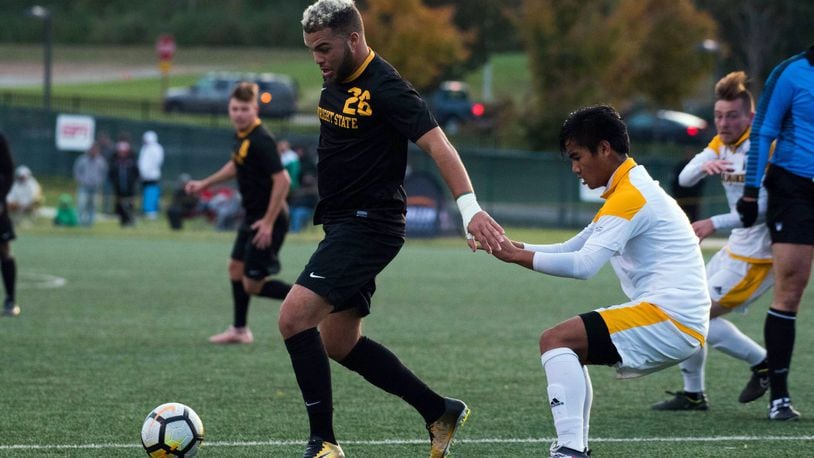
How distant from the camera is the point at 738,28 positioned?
49.0 m

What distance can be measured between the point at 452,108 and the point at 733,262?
135 feet

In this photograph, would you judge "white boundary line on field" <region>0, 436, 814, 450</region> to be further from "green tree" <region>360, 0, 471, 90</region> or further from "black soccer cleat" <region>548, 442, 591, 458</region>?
"green tree" <region>360, 0, 471, 90</region>

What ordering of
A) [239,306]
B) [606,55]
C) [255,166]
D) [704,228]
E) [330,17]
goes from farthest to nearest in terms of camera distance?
[606,55] < [239,306] < [255,166] < [704,228] < [330,17]

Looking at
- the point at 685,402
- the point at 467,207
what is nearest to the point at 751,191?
the point at 685,402

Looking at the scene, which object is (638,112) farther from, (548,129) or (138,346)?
(138,346)

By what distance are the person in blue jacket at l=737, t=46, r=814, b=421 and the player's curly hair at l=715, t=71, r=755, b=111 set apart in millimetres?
309

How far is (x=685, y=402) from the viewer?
723cm

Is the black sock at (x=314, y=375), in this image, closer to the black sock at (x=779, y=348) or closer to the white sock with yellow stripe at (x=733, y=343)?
the black sock at (x=779, y=348)

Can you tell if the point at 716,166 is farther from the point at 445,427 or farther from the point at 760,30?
the point at 760,30

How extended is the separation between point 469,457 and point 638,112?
42832 mm

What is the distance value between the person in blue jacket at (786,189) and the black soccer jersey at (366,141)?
219 centimetres

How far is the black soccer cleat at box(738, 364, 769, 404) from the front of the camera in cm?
729

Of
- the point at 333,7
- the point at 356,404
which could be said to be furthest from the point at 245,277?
the point at 333,7

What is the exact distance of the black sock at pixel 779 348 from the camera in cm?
685
